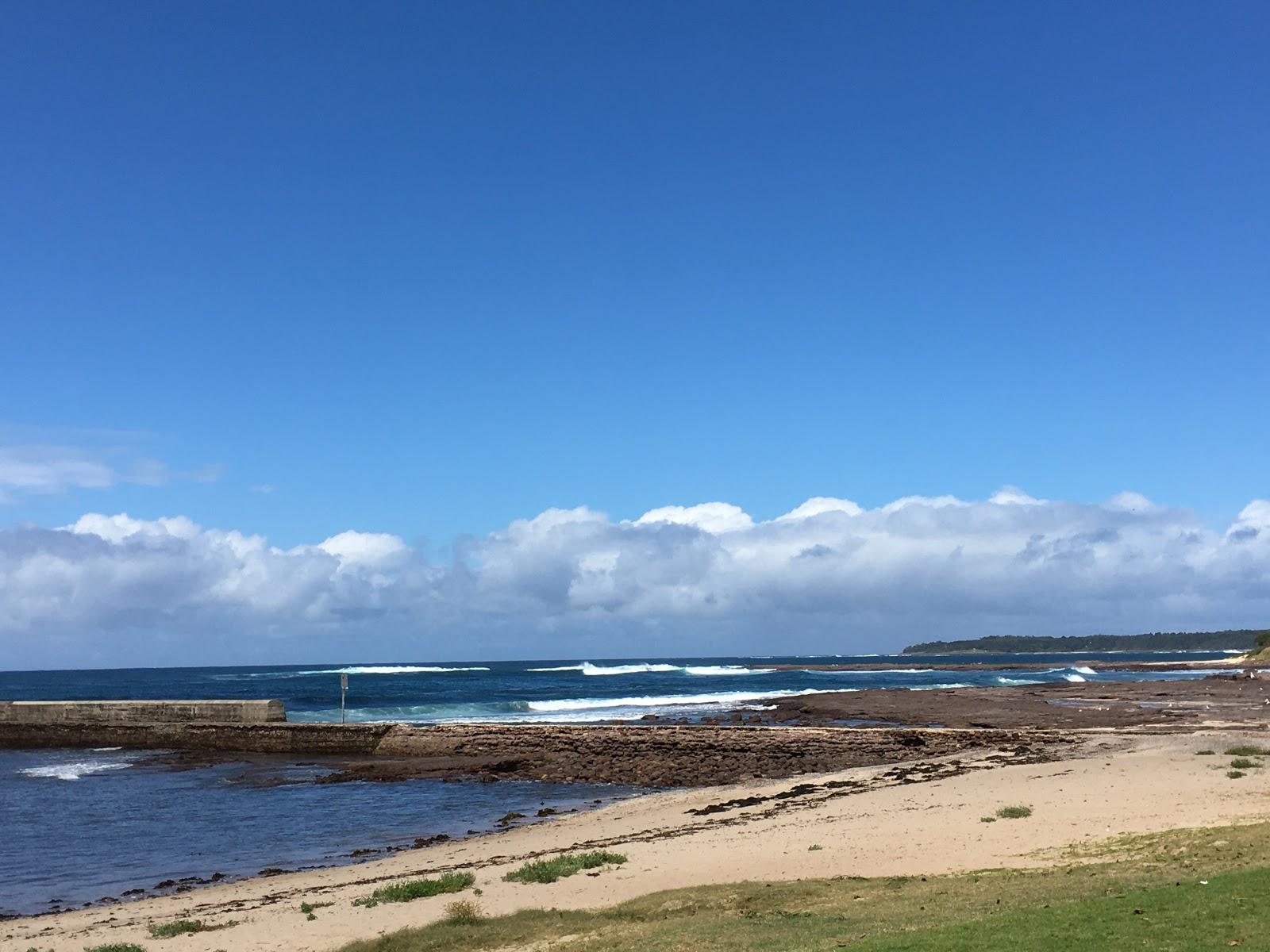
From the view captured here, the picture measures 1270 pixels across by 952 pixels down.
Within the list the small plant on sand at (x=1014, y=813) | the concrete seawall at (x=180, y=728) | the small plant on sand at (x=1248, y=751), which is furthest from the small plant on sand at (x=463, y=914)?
the concrete seawall at (x=180, y=728)

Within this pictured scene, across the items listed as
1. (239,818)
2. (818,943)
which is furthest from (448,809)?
(818,943)

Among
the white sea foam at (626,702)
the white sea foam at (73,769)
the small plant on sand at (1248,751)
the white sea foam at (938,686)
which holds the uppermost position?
the small plant on sand at (1248,751)

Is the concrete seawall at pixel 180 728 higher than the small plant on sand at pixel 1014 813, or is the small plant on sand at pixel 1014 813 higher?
the small plant on sand at pixel 1014 813

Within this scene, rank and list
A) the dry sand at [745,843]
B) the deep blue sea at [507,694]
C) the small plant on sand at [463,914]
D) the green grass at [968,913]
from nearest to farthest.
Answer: the green grass at [968,913]
the small plant on sand at [463,914]
the dry sand at [745,843]
the deep blue sea at [507,694]

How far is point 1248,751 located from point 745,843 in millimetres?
15134

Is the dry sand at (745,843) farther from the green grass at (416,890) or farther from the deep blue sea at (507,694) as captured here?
the deep blue sea at (507,694)

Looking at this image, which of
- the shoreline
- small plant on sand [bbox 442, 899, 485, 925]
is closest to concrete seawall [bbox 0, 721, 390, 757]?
the shoreline

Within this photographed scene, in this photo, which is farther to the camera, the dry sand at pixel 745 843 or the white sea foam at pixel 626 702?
the white sea foam at pixel 626 702

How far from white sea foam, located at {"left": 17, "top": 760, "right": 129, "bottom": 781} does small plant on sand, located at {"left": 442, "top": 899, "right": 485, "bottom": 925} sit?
26817 millimetres

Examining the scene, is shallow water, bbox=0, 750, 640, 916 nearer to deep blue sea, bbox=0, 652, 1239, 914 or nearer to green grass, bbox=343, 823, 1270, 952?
deep blue sea, bbox=0, 652, 1239, 914

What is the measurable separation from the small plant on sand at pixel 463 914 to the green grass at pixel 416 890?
5.20 ft

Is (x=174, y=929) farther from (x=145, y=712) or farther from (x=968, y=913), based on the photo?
(x=145, y=712)

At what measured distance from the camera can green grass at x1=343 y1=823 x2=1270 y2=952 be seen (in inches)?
349

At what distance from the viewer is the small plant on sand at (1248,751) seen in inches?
990
